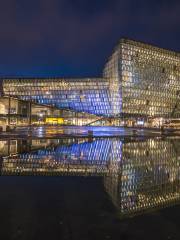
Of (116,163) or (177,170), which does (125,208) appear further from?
(116,163)

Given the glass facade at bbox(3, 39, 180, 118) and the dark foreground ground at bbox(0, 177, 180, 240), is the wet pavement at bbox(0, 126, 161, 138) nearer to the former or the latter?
the dark foreground ground at bbox(0, 177, 180, 240)

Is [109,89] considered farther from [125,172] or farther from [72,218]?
[72,218]

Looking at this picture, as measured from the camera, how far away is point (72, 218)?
927 cm

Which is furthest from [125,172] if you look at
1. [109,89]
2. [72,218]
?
[109,89]

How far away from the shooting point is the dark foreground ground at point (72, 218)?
319 inches

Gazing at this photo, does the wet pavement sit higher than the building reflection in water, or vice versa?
the wet pavement

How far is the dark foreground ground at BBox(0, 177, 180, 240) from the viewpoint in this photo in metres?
8.10

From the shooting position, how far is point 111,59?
460 ft

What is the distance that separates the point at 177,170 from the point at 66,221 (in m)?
10.6

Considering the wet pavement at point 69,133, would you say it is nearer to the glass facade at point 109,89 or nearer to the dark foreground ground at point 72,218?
the dark foreground ground at point 72,218

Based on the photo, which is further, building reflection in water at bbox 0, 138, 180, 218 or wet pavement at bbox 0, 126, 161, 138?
wet pavement at bbox 0, 126, 161, 138

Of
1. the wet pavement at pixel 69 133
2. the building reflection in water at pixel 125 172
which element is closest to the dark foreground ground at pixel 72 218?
the building reflection in water at pixel 125 172

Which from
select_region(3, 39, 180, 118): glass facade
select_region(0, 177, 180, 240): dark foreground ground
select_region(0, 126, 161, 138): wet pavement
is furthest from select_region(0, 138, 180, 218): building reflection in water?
select_region(3, 39, 180, 118): glass facade

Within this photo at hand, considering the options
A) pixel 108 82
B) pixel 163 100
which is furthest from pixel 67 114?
pixel 163 100
